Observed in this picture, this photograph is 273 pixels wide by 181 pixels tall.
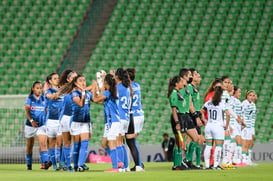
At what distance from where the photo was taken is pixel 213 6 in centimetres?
2908

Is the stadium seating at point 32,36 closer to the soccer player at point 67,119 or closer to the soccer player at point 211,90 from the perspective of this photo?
the soccer player at point 67,119

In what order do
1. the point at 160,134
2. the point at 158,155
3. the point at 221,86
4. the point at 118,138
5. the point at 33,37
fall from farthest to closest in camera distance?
the point at 33,37 < the point at 160,134 < the point at 158,155 < the point at 221,86 < the point at 118,138

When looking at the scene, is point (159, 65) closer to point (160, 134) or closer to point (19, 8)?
point (160, 134)

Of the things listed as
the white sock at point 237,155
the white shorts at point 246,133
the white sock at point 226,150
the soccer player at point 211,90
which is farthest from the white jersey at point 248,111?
the soccer player at point 211,90

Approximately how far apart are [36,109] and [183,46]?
39.8 ft

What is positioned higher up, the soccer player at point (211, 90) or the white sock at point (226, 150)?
the soccer player at point (211, 90)

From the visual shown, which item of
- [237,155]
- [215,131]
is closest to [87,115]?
[215,131]

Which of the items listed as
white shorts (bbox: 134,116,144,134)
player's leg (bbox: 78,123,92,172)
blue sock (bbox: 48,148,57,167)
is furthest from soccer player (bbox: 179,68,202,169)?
blue sock (bbox: 48,148,57,167)

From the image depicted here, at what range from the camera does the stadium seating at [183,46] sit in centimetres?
Result: 2630

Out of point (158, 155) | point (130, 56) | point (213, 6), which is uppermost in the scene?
point (213, 6)

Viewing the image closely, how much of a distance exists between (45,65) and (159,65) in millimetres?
4627

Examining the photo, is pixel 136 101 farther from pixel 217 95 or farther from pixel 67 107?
pixel 217 95

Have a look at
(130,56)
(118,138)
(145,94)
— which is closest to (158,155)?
(145,94)

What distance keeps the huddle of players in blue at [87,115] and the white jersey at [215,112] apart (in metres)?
1.58
